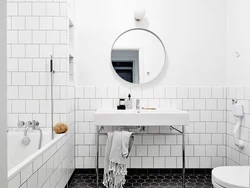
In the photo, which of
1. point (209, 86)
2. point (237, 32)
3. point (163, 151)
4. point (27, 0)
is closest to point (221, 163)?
point (163, 151)

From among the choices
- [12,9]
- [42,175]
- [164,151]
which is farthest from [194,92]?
[12,9]

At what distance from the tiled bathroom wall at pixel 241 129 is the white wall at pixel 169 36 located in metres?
0.31

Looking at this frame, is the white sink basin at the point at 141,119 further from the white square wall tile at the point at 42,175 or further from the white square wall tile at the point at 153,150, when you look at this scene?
the white square wall tile at the point at 42,175

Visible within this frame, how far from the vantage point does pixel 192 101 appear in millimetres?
3020

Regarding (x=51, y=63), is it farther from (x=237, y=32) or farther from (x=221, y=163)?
(x=221, y=163)

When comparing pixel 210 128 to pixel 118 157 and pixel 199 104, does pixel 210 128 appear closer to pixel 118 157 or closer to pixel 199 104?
pixel 199 104

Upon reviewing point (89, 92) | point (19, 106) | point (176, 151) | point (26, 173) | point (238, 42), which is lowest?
point (176, 151)

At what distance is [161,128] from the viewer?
3.01 metres

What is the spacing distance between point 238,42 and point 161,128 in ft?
4.38

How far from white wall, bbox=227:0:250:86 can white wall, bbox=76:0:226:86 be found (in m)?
0.12

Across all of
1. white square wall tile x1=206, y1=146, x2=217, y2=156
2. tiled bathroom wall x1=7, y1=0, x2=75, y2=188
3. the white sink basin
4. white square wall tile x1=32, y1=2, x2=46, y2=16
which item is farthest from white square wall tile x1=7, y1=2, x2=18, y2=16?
white square wall tile x1=206, y1=146, x2=217, y2=156

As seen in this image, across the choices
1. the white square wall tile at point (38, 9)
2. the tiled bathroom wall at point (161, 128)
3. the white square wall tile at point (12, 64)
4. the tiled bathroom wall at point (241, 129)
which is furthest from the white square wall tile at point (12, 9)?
the tiled bathroom wall at point (241, 129)

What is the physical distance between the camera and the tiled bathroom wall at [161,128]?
118 inches

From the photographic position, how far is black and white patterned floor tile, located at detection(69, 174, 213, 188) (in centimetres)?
266
